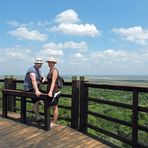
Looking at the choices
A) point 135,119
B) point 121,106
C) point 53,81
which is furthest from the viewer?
point 53,81

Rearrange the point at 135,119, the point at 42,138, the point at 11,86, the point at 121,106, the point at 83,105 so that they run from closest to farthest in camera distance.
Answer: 1. the point at 135,119
2. the point at 121,106
3. the point at 42,138
4. the point at 83,105
5. the point at 11,86

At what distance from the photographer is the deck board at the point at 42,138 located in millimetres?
6957

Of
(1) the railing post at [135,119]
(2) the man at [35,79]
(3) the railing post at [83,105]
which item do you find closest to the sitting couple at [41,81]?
(2) the man at [35,79]

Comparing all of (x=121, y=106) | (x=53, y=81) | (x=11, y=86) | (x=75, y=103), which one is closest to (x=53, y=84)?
(x=53, y=81)

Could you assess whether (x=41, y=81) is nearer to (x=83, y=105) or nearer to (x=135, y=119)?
(x=83, y=105)

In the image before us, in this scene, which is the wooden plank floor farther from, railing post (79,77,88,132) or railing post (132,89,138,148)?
railing post (132,89,138,148)

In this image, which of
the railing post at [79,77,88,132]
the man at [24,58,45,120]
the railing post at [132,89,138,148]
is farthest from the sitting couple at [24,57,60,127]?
the railing post at [132,89,138,148]

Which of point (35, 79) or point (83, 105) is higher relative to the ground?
point (35, 79)

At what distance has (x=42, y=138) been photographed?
738 cm

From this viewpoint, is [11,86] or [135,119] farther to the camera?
[11,86]

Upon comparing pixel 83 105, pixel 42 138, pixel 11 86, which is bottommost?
pixel 42 138

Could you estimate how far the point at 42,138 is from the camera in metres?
7.38

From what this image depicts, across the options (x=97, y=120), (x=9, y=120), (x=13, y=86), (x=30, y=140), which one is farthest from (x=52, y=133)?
(x=97, y=120)

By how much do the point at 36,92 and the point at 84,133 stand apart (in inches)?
55.2
